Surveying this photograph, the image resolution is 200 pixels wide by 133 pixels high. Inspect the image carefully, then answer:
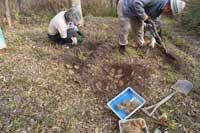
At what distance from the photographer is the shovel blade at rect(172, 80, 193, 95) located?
314cm

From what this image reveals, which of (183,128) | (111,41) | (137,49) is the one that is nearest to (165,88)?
(183,128)

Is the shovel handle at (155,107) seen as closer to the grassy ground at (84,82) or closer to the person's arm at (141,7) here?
the grassy ground at (84,82)

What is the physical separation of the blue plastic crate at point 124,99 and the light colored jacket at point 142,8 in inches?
37.2

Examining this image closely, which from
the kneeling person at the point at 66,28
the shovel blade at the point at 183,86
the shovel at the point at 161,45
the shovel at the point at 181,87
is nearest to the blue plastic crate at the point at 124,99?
the shovel at the point at 181,87

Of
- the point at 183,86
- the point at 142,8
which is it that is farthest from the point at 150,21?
the point at 183,86

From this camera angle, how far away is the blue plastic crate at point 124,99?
9.19 feet

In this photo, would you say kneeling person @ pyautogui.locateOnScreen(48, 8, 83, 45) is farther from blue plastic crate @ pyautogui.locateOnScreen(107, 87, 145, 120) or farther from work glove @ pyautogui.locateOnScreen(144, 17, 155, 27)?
blue plastic crate @ pyautogui.locateOnScreen(107, 87, 145, 120)

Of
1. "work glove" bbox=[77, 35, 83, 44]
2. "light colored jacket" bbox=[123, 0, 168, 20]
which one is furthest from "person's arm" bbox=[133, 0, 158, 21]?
"work glove" bbox=[77, 35, 83, 44]

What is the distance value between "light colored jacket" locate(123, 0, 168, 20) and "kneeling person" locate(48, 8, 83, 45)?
65cm

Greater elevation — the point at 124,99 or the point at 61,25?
the point at 61,25

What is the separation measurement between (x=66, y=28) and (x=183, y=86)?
169 centimetres

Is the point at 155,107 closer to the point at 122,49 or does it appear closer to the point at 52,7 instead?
the point at 122,49

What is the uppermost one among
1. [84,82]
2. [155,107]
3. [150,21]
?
[150,21]

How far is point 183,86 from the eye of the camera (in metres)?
3.19
